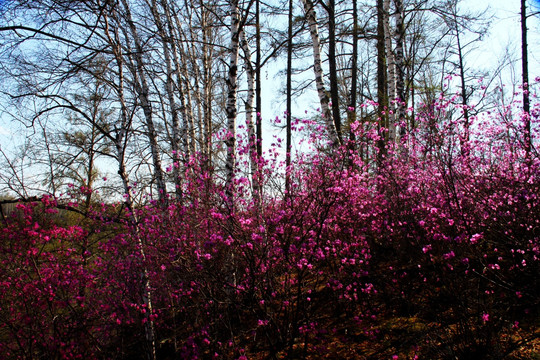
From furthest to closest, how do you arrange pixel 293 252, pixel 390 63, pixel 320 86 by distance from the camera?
pixel 390 63 → pixel 320 86 → pixel 293 252

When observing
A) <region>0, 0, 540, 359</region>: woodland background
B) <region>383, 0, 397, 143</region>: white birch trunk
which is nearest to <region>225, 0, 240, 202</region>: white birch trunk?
<region>0, 0, 540, 359</region>: woodland background

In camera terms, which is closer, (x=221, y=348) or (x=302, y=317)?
(x=221, y=348)

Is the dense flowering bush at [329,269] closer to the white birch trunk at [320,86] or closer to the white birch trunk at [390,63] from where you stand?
the white birch trunk at [320,86]

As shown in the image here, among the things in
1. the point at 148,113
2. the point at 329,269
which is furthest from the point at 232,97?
the point at 329,269

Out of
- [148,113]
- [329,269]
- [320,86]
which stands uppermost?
[320,86]

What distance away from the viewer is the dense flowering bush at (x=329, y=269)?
3.57 m

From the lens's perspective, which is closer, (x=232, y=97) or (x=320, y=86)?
(x=232, y=97)

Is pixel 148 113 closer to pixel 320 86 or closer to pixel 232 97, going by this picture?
pixel 232 97

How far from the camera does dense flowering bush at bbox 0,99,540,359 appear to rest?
3.57 meters

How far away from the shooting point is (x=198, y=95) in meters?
8.77

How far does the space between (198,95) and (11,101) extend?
466cm

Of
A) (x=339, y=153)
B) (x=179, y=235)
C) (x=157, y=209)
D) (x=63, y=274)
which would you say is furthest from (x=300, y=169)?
(x=63, y=274)

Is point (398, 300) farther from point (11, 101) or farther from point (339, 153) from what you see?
point (11, 101)

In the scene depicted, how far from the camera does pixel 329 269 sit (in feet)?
16.8
